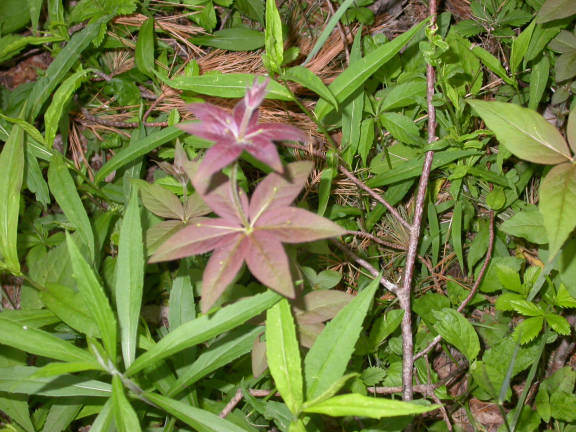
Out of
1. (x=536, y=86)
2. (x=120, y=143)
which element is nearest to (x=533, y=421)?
(x=536, y=86)

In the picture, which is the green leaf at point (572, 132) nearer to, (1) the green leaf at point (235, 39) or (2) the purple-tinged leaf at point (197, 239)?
(2) the purple-tinged leaf at point (197, 239)

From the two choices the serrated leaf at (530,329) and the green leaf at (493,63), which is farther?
the green leaf at (493,63)

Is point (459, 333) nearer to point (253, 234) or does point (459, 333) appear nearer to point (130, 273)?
point (253, 234)

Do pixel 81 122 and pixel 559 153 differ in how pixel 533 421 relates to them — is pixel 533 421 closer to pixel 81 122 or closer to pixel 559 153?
pixel 559 153

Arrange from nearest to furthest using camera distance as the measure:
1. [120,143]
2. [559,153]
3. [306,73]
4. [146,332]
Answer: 1. [559,153]
2. [306,73]
3. [146,332]
4. [120,143]

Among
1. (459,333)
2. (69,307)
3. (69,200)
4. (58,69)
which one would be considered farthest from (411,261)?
(58,69)

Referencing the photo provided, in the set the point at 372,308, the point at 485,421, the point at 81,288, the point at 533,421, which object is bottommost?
the point at 485,421

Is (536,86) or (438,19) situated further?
(438,19)

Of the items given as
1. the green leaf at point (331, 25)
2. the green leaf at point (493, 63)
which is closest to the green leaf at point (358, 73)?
the green leaf at point (331, 25)
